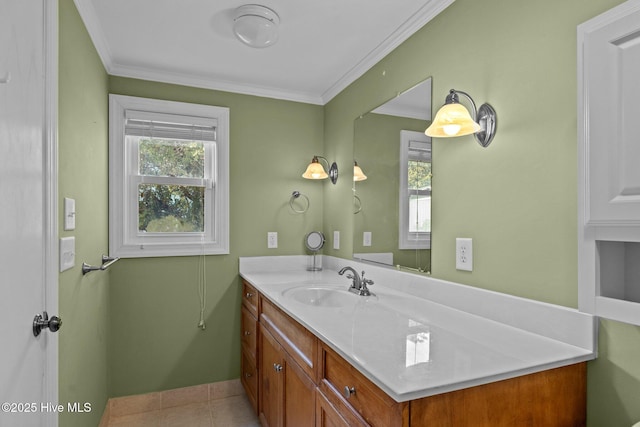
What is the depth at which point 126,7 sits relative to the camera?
1.73m

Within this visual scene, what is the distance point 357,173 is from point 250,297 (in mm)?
1081

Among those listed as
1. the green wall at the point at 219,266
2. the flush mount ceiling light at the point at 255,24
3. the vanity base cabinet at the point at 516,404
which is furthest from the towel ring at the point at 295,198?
the vanity base cabinet at the point at 516,404

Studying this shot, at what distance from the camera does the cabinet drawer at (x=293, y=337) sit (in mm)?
1361

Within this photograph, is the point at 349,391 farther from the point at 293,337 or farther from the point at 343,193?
the point at 343,193

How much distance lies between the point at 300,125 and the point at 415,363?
221 centimetres

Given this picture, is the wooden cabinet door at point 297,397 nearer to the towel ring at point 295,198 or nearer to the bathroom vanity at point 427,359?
the bathroom vanity at point 427,359

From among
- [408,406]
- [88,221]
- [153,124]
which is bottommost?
[408,406]

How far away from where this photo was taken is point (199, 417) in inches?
92.7

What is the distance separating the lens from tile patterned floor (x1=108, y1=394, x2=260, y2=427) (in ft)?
7.45

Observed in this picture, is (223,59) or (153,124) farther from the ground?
(223,59)

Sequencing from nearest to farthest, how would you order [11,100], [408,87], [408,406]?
[408,406], [11,100], [408,87]

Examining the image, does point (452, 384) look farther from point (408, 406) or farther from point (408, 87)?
point (408, 87)

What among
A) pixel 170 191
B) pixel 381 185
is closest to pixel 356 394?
pixel 381 185

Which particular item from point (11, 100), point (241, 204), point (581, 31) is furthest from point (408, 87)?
point (11, 100)
